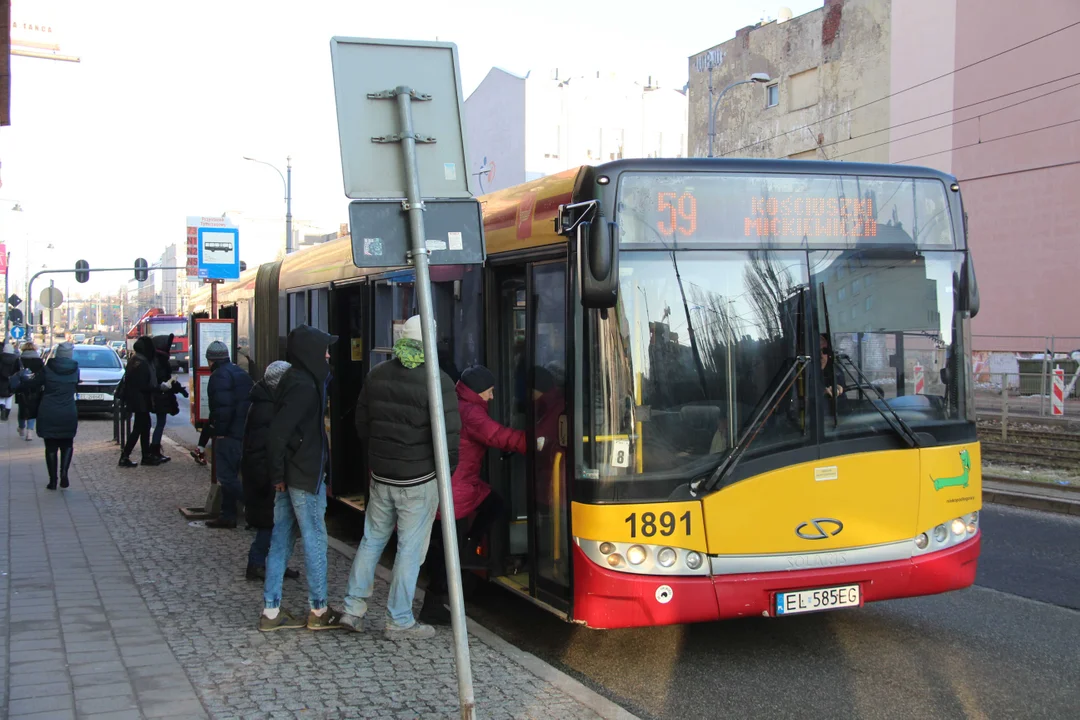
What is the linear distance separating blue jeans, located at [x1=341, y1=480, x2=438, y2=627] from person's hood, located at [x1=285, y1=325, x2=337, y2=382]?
0.76 meters

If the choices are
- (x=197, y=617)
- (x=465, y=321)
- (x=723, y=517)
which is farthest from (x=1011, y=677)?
(x=197, y=617)

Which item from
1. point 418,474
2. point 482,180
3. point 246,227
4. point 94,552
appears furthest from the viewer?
point 246,227

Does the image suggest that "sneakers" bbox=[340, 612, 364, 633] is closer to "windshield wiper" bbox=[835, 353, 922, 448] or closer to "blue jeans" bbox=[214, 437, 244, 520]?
"windshield wiper" bbox=[835, 353, 922, 448]

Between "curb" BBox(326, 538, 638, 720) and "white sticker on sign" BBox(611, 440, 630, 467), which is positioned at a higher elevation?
"white sticker on sign" BBox(611, 440, 630, 467)

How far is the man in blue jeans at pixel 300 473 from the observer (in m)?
5.96

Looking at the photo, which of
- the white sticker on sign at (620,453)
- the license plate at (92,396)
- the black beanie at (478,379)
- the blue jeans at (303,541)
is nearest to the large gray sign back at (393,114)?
the white sticker on sign at (620,453)

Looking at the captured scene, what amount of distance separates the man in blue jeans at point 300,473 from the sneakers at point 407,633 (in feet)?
1.27

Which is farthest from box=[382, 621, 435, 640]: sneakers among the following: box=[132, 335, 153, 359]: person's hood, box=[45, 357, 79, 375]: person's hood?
box=[132, 335, 153, 359]: person's hood

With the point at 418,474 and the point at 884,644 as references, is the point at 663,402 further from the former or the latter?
the point at 884,644

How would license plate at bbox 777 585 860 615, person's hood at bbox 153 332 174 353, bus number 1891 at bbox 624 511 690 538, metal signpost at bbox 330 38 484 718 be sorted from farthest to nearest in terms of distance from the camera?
person's hood at bbox 153 332 174 353 < license plate at bbox 777 585 860 615 < bus number 1891 at bbox 624 511 690 538 < metal signpost at bbox 330 38 484 718

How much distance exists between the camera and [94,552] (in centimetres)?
835

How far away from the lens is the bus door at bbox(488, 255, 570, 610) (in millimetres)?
5859

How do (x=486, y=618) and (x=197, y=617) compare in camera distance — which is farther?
(x=486, y=618)

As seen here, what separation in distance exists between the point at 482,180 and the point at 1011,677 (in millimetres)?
55796
